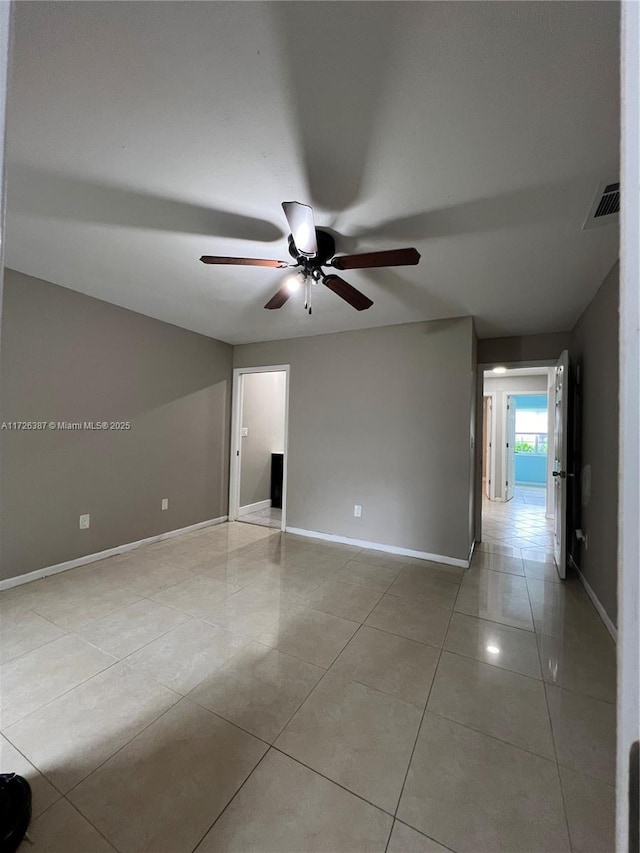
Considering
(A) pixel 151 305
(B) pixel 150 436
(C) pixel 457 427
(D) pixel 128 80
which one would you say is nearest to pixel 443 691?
(C) pixel 457 427

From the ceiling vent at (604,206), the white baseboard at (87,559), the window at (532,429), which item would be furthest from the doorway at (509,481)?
the white baseboard at (87,559)

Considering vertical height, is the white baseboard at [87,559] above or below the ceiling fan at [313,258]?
below

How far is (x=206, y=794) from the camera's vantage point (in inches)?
46.8

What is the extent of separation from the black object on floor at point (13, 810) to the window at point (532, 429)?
1045 cm

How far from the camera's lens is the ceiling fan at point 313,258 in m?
1.52

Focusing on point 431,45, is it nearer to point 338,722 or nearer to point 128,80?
point 128,80

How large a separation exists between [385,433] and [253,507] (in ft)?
8.32

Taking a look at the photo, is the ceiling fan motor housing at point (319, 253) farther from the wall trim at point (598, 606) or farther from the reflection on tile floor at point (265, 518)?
the reflection on tile floor at point (265, 518)

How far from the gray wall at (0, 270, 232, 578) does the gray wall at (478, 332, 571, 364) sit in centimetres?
337

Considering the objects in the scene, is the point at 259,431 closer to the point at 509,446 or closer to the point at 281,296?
the point at 281,296

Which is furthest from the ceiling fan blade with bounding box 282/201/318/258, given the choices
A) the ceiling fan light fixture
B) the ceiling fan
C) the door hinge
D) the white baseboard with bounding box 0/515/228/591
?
the white baseboard with bounding box 0/515/228/591

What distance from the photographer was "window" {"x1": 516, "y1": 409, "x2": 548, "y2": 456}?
924 cm

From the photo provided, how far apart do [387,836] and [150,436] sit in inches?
135

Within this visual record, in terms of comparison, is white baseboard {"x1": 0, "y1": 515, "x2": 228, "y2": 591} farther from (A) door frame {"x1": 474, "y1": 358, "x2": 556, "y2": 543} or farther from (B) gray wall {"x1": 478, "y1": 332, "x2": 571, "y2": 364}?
(B) gray wall {"x1": 478, "y1": 332, "x2": 571, "y2": 364}
